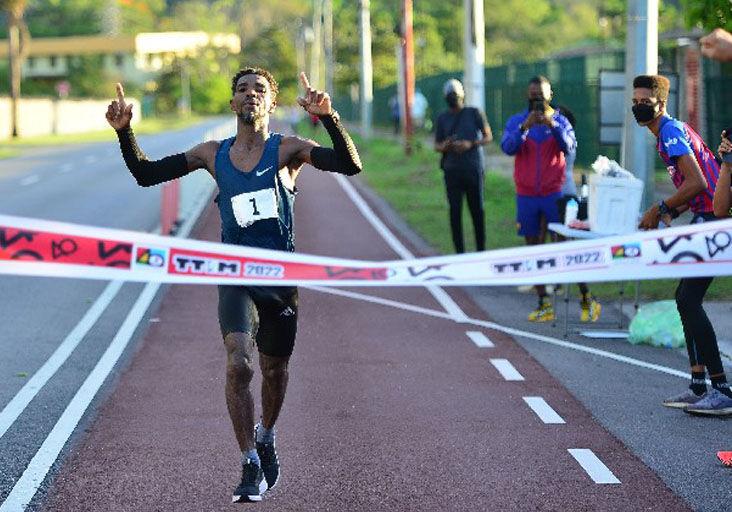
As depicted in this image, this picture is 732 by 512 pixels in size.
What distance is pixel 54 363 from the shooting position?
11.4 m

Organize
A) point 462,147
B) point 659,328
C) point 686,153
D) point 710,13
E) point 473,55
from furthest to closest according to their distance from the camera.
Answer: point 473,55 → point 462,147 → point 710,13 → point 659,328 → point 686,153

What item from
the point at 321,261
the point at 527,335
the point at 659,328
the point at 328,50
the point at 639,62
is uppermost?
the point at 328,50

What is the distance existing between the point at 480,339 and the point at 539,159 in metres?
2.15

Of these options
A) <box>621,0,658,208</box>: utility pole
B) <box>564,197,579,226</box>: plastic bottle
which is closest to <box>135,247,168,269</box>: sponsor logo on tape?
<box>564,197,579,226</box>: plastic bottle

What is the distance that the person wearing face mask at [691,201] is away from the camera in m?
9.02

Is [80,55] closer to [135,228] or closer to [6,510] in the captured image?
[135,228]

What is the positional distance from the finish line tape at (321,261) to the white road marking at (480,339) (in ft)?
15.2

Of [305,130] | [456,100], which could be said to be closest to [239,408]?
[456,100]

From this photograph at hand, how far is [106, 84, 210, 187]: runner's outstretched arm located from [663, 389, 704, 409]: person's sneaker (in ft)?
12.0

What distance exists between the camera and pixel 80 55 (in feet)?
555

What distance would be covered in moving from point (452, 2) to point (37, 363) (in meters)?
115

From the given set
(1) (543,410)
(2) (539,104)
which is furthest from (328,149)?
(2) (539,104)

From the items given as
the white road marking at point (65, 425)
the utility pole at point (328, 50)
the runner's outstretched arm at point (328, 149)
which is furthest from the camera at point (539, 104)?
the utility pole at point (328, 50)

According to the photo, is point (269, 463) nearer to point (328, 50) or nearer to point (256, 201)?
point (256, 201)
